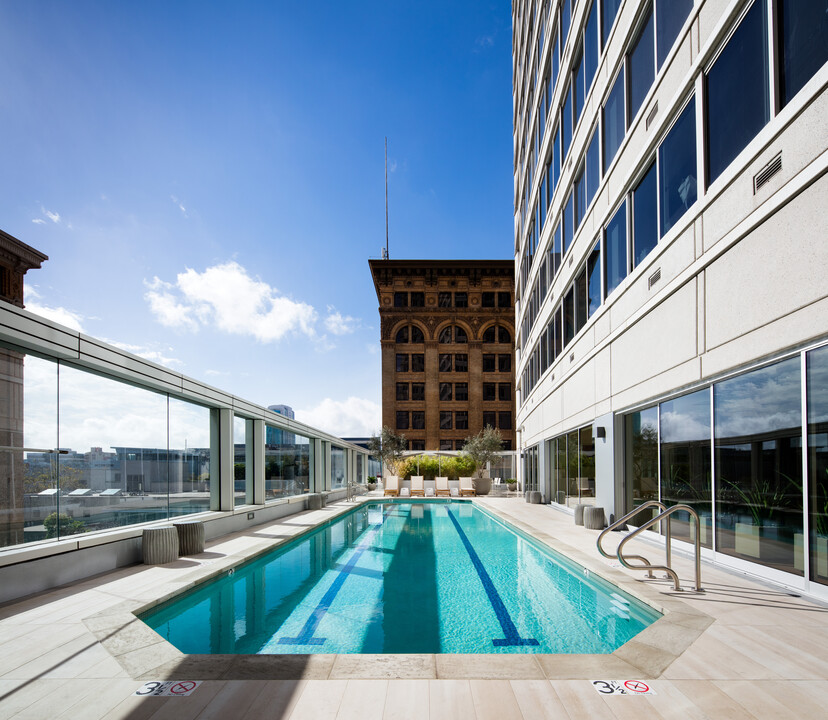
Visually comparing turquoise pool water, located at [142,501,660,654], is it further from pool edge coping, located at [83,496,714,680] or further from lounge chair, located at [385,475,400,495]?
lounge chair, located at [385,475,400,495]

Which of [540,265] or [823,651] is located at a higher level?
[540,265]

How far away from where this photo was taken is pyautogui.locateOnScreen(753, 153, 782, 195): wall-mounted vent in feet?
18.1

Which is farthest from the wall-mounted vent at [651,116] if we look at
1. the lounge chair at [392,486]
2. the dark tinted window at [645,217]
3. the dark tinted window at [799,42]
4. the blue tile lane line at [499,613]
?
the lounge chair at [392,486]

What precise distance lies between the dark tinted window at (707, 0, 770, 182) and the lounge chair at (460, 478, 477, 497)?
2129cm

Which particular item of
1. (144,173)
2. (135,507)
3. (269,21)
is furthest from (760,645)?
(269,21)

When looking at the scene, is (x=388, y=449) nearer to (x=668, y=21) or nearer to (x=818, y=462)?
(x=668, y=21)

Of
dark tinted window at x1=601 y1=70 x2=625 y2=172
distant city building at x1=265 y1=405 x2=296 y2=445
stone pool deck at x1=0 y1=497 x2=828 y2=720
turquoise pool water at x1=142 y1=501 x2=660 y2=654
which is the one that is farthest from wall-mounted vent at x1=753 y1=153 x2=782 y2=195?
distant city building at x1=265 y1=405 x2=296 y2=445

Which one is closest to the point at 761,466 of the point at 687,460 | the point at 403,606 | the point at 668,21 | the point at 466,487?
the point at 687,460

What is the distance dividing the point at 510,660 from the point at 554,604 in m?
2.62

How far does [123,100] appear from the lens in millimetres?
12680

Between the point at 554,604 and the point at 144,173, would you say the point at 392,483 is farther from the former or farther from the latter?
the point at 554,604

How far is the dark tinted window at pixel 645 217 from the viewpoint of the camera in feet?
28.9

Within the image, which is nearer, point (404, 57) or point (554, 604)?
point (554, 604)

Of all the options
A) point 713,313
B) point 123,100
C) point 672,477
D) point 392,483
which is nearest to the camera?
point 713,313
